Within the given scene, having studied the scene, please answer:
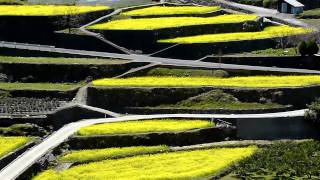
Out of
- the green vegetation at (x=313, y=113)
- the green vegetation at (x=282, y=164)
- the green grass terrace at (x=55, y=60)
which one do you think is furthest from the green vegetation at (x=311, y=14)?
the green vegetation at (x=282, y=164)

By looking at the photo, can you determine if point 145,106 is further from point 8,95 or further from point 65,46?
point 65,46

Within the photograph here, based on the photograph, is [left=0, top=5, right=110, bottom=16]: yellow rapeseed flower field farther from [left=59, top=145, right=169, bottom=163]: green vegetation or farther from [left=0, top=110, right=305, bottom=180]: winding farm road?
[left=59, top=145, right=169, bottom=163]: green vegetation

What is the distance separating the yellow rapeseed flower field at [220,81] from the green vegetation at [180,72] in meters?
0.75

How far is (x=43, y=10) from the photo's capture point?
7562 cm

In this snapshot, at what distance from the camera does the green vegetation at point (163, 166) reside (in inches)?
1716

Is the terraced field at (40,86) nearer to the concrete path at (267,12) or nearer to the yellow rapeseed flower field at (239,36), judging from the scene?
the yellow rapeseed flower field at (239,36)

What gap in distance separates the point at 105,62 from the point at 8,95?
8.61m

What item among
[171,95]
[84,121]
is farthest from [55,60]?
[171,95]

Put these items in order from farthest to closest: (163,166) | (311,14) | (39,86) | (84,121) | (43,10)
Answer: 1. (311,14)
2. (43,10)
3. (39,86)
4. (84,121)
5. (163,166)

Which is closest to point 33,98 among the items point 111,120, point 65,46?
point 111,120

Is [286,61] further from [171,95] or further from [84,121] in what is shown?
[84,121]

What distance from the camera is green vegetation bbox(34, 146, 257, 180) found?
4359 cm

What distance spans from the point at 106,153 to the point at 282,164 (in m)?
9.74

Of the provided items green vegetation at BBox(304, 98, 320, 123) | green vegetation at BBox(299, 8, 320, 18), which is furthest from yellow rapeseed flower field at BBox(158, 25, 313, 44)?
green vegetation at BBox(304, 98, 320, 123)
